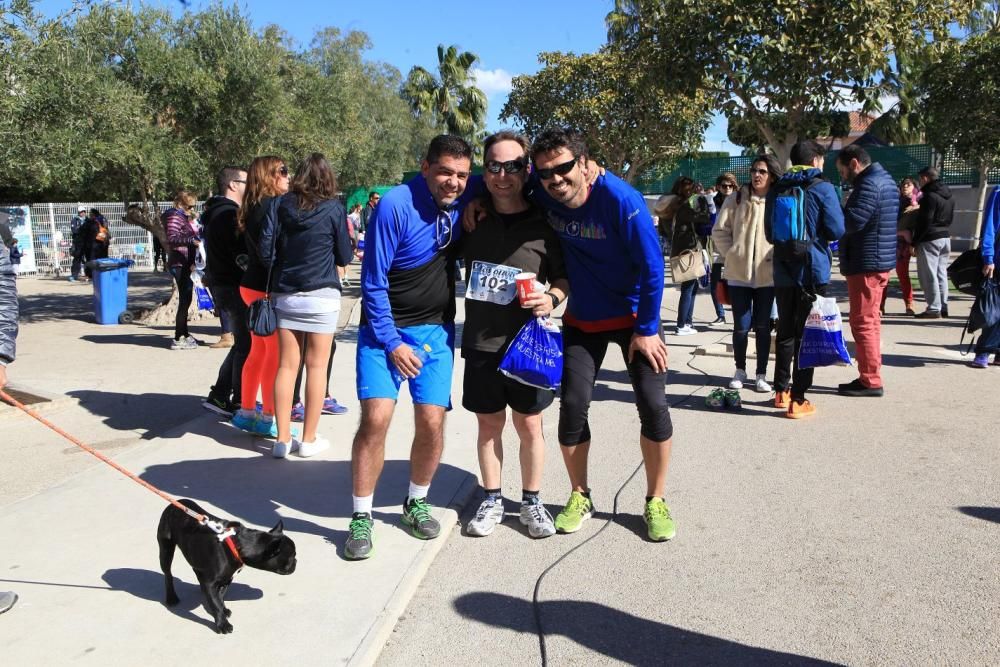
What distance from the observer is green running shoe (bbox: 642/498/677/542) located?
13.2 ft

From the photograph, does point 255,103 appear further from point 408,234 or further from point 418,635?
point 418,635

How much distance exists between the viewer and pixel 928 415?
20.6ft

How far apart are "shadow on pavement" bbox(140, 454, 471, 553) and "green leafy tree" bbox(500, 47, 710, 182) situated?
878 inches

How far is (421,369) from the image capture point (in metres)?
3.83

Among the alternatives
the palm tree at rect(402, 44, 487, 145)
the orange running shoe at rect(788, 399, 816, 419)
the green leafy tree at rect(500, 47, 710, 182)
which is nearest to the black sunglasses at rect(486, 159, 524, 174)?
the orange running shoe at rect(788, 399, 816, 419)

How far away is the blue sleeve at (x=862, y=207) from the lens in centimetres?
657

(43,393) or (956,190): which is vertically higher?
(956,190)

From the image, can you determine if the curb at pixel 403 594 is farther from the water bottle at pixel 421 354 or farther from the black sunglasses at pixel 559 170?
the black sunglasses at pixel 559 170

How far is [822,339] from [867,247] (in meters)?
1.09

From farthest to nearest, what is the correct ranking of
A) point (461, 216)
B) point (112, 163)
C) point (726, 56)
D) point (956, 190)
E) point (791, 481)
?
point (956, 190), point (112, 163), point (726, 56), point (791, 481), point (461, 216)

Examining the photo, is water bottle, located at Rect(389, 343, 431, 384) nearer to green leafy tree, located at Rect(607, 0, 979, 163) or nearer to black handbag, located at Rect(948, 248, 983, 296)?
black handbag, located at Rect(948, 248, 983, 296)

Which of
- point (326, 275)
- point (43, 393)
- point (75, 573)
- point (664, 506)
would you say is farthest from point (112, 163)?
point (664, 506)

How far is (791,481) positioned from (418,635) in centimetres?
262

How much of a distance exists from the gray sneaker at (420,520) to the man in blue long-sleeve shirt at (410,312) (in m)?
0.01
